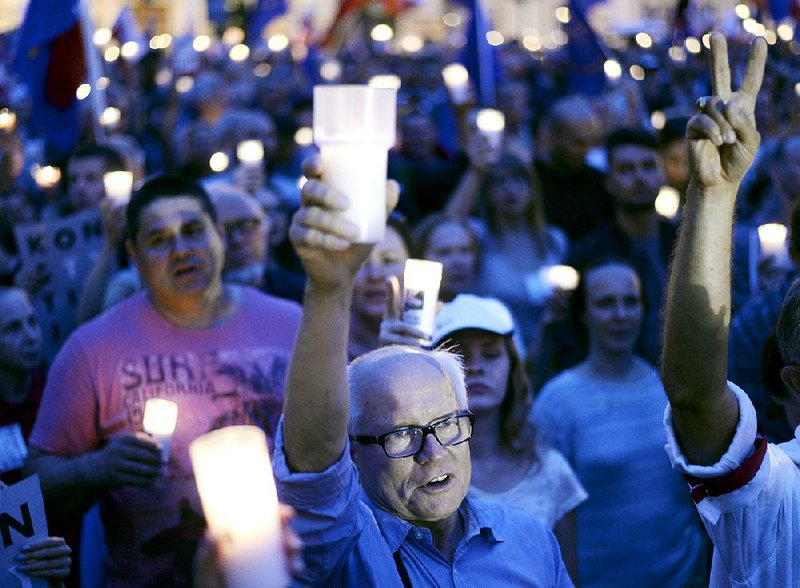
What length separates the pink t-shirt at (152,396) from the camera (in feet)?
12.0

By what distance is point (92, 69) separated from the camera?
7.27 meters

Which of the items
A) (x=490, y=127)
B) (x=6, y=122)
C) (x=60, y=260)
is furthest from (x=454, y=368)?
(x=6, y=122)

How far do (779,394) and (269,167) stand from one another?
578cm

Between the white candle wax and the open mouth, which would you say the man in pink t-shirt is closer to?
the open mouth

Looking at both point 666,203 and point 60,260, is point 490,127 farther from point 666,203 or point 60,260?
point 60,260

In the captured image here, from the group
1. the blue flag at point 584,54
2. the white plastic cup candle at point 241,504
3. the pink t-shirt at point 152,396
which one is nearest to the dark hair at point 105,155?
the pink t-shirt at point 152,396

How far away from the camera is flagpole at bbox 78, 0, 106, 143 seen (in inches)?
278

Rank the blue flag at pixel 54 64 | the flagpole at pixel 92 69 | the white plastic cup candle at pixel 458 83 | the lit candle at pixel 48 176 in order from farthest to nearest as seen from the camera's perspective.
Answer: the white plastic cup candle at pixel 458 83 → the blue flag at pixel 54 64 → the lit candle at pixel 48 176 → the flagpole at pixel 92 69

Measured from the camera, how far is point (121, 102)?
12.4m

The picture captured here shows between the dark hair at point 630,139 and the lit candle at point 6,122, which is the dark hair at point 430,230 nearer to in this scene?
the dark hair at point 630,139

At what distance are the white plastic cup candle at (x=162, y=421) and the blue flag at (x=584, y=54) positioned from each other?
764 centimetres

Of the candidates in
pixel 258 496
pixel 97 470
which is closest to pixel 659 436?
pixel 97 470

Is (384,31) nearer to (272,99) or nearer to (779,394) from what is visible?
(272,99)

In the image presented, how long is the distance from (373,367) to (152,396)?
4.04 feet
